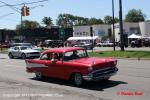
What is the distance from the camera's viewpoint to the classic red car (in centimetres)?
1366

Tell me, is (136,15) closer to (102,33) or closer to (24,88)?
(102,33)

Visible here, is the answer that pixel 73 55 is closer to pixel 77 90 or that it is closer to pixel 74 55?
pixel 74 55

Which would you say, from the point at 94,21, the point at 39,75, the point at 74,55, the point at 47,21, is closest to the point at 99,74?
the point at 74,55

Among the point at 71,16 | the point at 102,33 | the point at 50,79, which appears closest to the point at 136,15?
the point at 71,16

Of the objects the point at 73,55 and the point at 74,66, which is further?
the point at 73,55

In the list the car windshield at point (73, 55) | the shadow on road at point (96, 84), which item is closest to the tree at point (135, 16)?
the shadow on road at point (96, 84)

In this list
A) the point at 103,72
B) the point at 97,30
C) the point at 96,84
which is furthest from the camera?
the point at 97,30

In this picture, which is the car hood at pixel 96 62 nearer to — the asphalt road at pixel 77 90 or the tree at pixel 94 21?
the asphalt road at pixel 77 90

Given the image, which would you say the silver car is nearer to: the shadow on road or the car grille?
the shadow on road

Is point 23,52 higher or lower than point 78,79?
higher

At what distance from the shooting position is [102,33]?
107 metres

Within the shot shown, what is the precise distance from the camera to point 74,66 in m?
14.2

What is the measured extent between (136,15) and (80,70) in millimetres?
164602

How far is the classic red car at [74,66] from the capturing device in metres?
13.7
